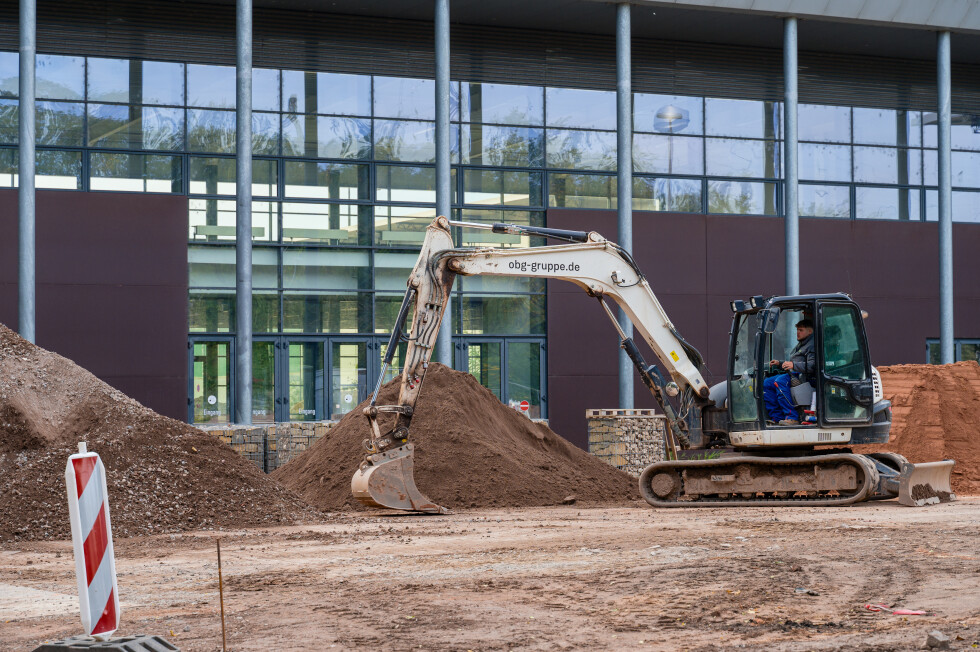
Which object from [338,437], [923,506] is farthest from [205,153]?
[923,506]

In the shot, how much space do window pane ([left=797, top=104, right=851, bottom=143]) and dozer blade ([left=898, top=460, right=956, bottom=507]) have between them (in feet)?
50.3

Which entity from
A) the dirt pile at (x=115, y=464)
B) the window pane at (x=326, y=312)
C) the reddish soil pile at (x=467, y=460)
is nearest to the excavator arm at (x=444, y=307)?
the dirt pile at (x=115, y=464)

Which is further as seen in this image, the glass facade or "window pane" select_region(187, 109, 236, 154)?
"window pane" select_region(187, 109, 236, 154)

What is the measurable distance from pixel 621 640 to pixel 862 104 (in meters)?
26.5

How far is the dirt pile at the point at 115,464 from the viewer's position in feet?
41.4

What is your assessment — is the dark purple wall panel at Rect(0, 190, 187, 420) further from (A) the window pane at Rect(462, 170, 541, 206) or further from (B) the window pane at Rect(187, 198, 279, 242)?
(A) the window pane at Rect(462, 170, 541, 206)

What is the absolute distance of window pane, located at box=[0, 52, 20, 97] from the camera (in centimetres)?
2407

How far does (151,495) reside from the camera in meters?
13.1

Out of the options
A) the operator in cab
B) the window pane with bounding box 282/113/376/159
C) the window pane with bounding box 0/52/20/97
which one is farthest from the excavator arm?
the window pane with bounding box 0/52/20/97

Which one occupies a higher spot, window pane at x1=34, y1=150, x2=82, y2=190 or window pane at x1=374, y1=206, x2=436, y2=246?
window pane at x1=34, y1=150, x2=82, y2=190

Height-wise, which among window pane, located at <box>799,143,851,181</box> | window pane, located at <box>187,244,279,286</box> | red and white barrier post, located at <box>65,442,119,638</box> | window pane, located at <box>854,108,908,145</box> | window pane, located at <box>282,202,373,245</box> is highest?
window pane, located at <box>854,108,908,145</box>

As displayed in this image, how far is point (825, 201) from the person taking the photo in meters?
29.0

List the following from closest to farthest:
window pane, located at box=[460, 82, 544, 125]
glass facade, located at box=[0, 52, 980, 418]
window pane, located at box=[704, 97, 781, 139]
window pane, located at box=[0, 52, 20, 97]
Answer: window pane, located at box=[0, 52, 20, 97] < glass facade, located at box=[0, 52, 980, 418] < window pane, located at box=[460, 82, 544, 125] < window pane, located at box=[704, 97, 781, 139]

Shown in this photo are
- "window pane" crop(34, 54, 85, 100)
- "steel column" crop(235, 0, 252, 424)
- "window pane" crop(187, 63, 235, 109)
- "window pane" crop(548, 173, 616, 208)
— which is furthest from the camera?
"window pane" crop(548, 173, 616, 208)
